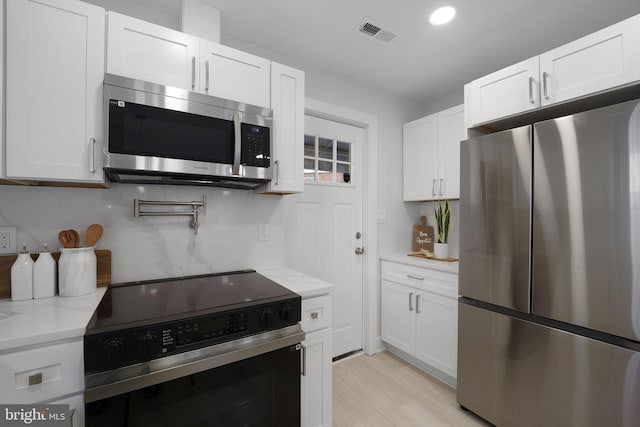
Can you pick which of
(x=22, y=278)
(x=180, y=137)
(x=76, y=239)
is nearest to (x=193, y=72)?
(x=180, y=137)

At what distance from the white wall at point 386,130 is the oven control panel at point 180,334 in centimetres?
173

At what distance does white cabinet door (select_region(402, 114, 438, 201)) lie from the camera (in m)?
2.65

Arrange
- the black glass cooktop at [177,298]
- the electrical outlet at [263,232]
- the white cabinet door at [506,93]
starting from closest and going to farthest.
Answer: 1. the black glass cooktop at [177,298]
2. the white cabinet door at [506,93]
3. the electrical outlet at [263,232]

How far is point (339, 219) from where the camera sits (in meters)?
2.65

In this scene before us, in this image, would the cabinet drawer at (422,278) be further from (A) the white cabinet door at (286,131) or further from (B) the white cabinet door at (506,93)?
(A) the white cabinet door at (286,131)

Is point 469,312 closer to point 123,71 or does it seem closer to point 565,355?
point 565,355

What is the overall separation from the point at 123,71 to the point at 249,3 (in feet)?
2.81

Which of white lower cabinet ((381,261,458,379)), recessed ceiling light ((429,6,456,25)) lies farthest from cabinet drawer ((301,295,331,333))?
recessed ceiling light ((429,6,456,25))

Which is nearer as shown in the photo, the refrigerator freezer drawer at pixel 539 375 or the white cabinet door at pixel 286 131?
the refrigerator freezer drawer at pixel 539 375

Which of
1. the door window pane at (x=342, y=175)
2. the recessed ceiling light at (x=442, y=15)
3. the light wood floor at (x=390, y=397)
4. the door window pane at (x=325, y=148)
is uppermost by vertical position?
the recessed ceiling light at (x=442, y=15)

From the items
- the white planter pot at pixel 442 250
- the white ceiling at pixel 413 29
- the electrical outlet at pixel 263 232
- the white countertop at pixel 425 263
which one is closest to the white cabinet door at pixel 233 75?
the white ceiling at pixel 413 29

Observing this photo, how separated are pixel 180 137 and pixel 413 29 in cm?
167

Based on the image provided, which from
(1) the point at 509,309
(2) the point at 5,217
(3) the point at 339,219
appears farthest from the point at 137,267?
(1) the point at 509,309

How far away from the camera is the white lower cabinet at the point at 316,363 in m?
1.50
